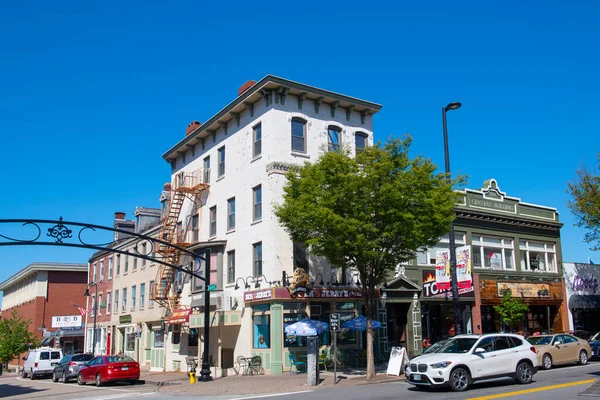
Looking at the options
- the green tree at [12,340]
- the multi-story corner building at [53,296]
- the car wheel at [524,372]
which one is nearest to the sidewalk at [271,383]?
the car wheel at [524,372]

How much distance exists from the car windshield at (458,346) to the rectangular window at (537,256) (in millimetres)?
19942

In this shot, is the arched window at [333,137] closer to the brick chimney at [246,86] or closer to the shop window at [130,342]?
the brick chimney at [246,86]

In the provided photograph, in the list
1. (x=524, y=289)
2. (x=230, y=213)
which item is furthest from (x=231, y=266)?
(x=524, y=289)

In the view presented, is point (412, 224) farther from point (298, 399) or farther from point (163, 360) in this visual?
point (163, 360)

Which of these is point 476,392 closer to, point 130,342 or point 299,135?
point 299,135

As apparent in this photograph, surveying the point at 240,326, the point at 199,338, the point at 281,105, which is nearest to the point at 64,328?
the point at 199,338

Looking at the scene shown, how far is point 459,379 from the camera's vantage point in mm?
16781

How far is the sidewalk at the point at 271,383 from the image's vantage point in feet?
67.8

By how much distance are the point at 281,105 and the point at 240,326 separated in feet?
36.4

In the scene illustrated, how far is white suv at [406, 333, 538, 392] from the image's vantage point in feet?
54.8

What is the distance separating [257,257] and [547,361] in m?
13.6

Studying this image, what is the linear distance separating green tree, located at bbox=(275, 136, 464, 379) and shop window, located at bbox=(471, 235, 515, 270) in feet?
38.9

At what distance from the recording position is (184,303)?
117 ft

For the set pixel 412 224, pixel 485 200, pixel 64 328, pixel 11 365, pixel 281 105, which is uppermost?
pixel 281 105
